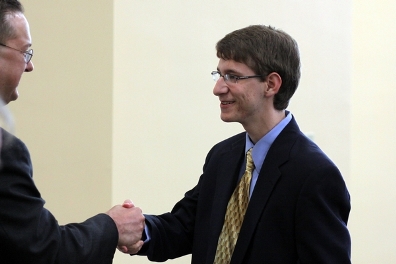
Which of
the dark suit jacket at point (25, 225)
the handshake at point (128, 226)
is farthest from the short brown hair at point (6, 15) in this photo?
the handshake at point (128, 226)

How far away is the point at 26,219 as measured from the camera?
1.89 meters

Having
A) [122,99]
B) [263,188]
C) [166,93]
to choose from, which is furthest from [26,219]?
[166,93]

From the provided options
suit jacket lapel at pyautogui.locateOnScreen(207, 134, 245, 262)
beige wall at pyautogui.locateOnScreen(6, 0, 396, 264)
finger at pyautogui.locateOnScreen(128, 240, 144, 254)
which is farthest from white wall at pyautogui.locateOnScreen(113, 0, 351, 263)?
suit jacket lapel at pyautogui.locateOnScreen(207, 134, 245, 262)

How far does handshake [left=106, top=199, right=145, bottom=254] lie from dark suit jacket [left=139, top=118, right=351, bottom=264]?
0.24 metres

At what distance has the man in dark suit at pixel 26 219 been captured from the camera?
1855 millimetres

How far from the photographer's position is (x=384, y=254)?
681 centimetres

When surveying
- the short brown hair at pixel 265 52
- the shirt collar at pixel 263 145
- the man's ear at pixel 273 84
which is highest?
the short brown hair at pixel 265 52

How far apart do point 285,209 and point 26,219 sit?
0.91 m

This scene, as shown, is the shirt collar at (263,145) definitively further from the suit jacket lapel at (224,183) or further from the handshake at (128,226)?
the handshake at (128,226)

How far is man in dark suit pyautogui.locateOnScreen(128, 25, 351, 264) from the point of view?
2176 mm

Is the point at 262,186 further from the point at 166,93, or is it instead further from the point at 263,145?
the point at 166,93

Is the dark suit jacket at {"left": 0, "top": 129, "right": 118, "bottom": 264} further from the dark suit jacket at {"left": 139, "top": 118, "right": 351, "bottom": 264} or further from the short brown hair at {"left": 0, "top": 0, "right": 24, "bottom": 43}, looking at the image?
the dark suit jacket at {"left": 139, "top": 118, "right": 351, "bottom": 264}

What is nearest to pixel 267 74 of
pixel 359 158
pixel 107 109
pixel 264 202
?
pixel 264 202

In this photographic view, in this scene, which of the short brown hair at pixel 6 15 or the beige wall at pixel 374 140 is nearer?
the short brown hair at pixel 6 15
